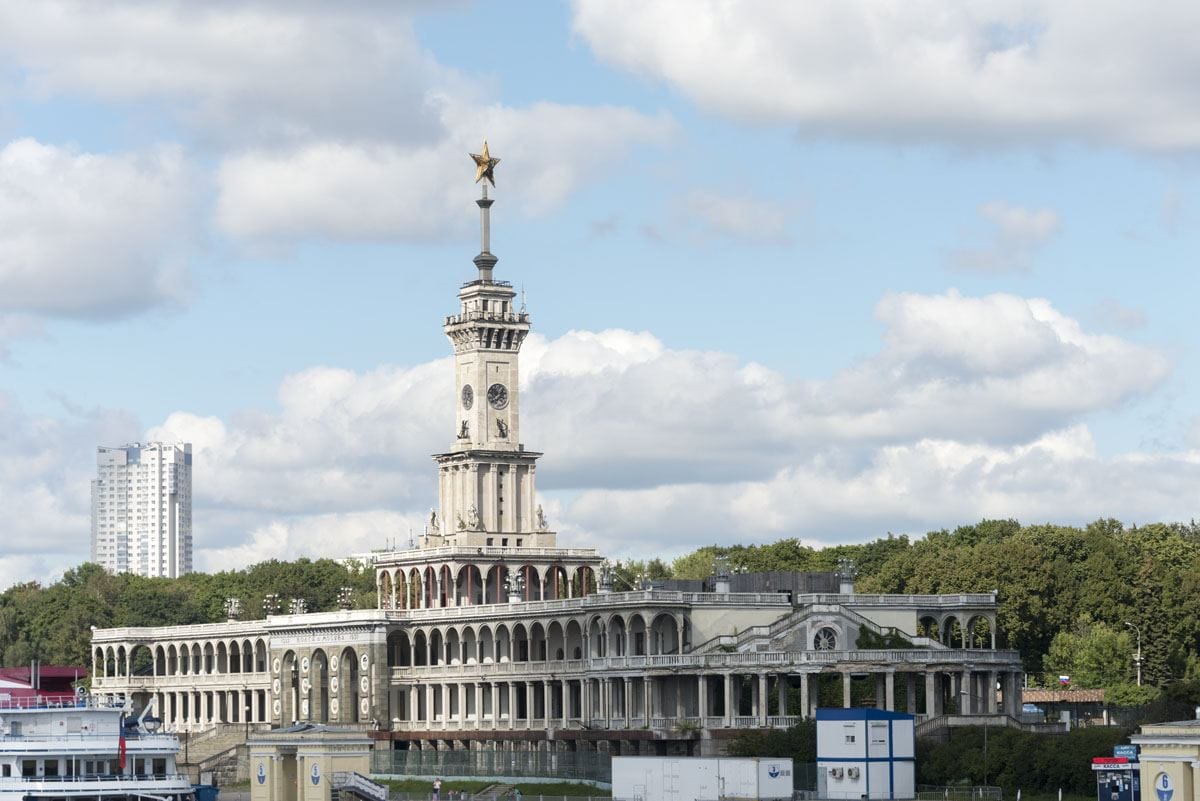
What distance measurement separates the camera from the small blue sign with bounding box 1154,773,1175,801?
88.6 m

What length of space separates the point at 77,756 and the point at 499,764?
1779 inches

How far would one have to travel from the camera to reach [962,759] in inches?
4678

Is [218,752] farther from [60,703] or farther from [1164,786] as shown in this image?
[1164,786]

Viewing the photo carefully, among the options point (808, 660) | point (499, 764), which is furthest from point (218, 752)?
point (808, 660)

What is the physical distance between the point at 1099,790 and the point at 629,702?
169 ft

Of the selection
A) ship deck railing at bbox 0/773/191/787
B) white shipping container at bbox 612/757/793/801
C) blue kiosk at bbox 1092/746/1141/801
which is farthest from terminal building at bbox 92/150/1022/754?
ship deck railing at bbox 0/773/191/787

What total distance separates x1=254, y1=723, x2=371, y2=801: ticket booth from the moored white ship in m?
4.19

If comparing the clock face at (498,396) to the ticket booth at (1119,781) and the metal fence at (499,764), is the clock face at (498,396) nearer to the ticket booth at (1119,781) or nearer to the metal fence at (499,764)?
the metal fence at (499,764)

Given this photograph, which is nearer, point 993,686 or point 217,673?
point 993,686

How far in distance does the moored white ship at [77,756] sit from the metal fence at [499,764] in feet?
114

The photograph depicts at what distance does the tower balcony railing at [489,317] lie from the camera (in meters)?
181

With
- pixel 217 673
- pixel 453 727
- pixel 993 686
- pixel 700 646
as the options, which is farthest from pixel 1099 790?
pixel 217 673

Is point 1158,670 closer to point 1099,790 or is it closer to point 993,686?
point 993,686

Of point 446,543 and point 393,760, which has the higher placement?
point 446,543
